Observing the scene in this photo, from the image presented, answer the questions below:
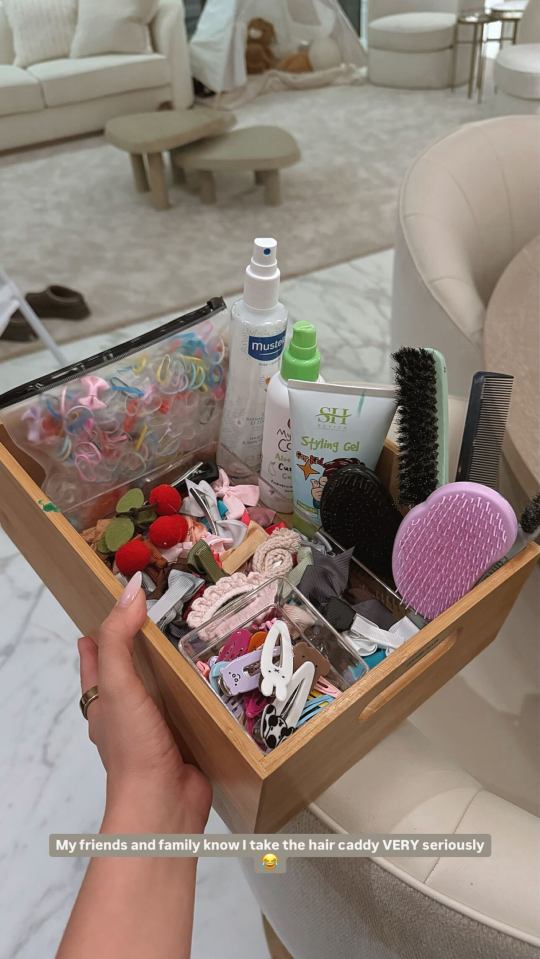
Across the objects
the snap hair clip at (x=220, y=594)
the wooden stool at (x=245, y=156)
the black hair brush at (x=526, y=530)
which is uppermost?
the black hair brush at (x=526, y=530)

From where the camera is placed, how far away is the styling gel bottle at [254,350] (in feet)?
1.86

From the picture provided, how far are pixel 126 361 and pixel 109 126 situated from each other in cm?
257

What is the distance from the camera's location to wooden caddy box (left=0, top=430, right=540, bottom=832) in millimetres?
423

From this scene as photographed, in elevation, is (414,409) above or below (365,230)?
above

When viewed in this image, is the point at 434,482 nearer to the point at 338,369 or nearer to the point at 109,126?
the point at 338,369

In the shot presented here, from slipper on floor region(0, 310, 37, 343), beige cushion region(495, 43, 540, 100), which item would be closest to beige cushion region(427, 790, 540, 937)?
slipper on floor region(0, 310, 37, 343)

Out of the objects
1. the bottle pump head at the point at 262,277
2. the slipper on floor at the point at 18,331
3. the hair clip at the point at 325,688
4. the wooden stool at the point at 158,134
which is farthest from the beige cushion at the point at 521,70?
the hair clip at the point at 325,688

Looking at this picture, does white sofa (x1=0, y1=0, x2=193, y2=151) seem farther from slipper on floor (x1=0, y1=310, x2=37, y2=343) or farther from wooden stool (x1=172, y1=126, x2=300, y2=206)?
slipper on floor (x1=0, y1=310, x2=37, y2=343)

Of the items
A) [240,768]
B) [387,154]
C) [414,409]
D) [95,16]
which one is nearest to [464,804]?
[240,768]

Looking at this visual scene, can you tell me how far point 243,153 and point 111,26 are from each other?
1.27 m

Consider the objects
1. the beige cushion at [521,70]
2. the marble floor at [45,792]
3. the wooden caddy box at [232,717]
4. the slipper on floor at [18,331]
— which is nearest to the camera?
the wooden caddy box at [232,717]

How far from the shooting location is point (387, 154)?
326 centimetres

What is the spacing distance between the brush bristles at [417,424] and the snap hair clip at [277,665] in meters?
0.14

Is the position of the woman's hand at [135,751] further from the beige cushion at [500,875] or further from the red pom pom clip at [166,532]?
the beige cushion at [500,875]
